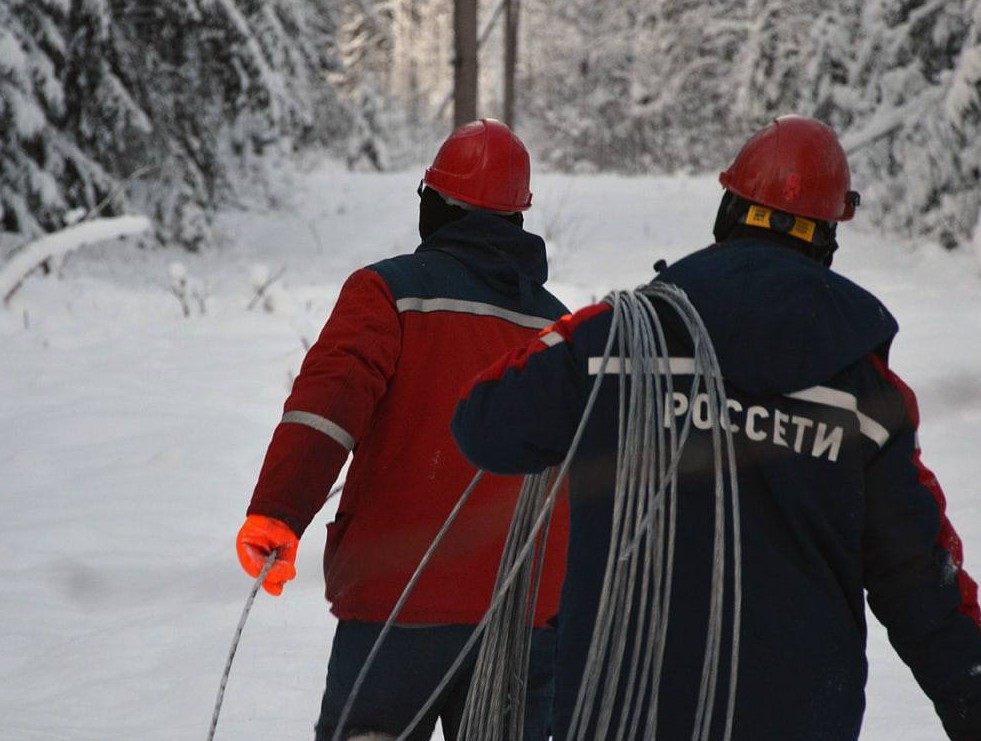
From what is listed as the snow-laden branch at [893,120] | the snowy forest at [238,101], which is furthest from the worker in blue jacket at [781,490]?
the snow-laden branch at [893,120]

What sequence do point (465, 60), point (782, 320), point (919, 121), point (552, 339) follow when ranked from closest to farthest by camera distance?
1. point (782, 320)
2. point (552, 339)
3. point (465, 60)
4. point (919, 121)

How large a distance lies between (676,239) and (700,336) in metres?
14.3

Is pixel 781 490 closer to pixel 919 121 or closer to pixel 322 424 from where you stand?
pixel 322 424

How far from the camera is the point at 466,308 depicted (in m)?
2.59

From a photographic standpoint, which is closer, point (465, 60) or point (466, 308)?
point (466, 308)

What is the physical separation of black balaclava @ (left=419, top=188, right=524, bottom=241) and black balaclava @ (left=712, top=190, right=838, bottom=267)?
0.77 metres

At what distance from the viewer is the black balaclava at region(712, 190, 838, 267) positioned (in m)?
2.03

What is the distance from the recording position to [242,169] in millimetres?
17453

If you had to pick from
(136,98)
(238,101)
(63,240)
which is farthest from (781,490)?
(238,101)

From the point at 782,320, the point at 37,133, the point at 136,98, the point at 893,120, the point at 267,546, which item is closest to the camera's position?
the point at 782,320

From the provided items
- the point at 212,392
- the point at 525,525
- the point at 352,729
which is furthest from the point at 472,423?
the point at 212,392

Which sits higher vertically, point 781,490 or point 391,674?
point 781,490

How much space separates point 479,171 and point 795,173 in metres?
0.91

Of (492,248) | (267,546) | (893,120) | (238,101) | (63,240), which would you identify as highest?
(893,120)
